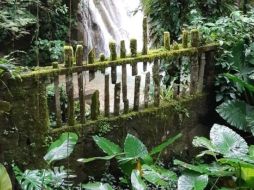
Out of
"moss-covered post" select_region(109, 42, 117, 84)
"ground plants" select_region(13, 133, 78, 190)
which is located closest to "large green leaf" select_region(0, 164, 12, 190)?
"ground plants" select_region(13, 133, 78, 190)

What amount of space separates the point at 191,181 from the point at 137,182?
24.5 inches

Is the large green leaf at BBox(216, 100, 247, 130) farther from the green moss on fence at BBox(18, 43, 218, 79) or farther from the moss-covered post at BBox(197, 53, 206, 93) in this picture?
the green moss on fence at BBox(18, 43, 218, 79)

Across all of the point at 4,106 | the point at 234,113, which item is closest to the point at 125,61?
the point at 4,106

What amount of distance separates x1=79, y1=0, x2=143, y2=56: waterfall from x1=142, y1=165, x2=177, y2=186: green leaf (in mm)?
5656

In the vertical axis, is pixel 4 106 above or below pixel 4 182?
above

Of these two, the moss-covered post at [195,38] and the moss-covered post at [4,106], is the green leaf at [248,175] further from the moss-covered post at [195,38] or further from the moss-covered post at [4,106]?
the moss-covered post at [4,106]

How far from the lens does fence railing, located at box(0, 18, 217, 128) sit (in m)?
4.62

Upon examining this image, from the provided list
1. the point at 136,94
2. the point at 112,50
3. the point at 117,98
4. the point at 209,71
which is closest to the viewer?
the point at 112,50

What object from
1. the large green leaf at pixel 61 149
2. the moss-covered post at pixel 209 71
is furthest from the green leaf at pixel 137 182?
the moss-covered post at pixel 209 71

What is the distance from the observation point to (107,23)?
34.7 feet

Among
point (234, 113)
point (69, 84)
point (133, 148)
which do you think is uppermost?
point (69, 84)

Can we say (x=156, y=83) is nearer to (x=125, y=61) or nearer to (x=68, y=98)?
(x=125, y=61)

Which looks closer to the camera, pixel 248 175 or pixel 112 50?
pixel 248 175

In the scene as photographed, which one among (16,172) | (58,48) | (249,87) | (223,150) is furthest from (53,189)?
(58,48)
